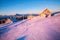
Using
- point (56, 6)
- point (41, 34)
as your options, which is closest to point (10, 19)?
point (41, 34)

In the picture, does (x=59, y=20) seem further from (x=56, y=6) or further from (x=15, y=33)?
(x=15, y=33)

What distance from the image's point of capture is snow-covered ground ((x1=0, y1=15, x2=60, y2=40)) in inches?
60.3

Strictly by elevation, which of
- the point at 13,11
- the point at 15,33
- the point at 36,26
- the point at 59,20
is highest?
the point at 13,11

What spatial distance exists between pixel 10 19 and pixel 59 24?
945mm

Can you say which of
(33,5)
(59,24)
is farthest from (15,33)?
(59,24)

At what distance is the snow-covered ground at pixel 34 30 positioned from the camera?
5.03 feet

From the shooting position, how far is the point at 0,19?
2043 millimetres

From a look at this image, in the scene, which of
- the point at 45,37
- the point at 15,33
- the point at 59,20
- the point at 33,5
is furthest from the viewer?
the point at 33,5

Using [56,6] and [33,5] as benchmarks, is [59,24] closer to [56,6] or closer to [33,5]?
[56,6]

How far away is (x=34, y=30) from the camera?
1678mm

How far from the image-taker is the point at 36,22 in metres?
1.81

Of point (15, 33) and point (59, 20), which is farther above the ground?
point (59, 20)

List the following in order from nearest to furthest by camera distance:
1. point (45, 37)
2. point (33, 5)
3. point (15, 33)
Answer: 1. point (45, 37)
2. point (15, 33)
3. point (33, 5)

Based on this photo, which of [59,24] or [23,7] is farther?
[23,7]
